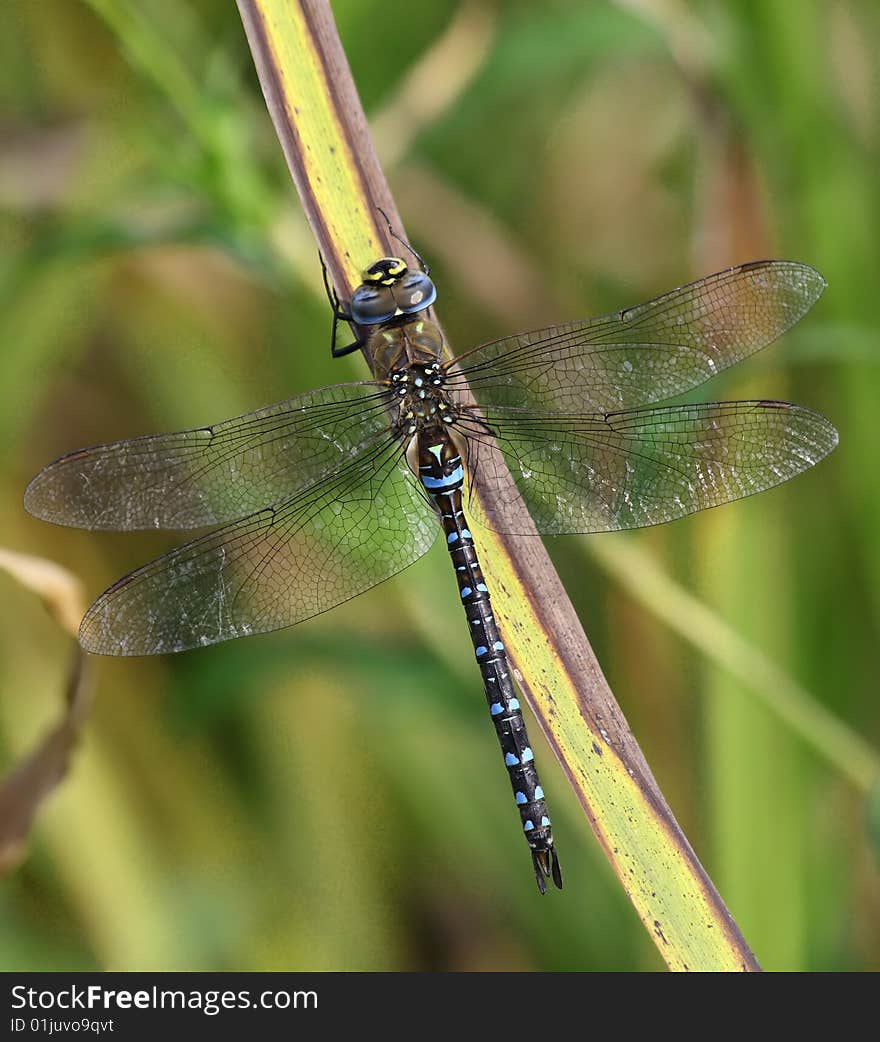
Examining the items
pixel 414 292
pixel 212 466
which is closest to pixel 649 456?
pixel 414 292

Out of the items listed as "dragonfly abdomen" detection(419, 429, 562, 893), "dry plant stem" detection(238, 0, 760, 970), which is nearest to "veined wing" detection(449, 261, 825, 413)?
"dragonfly abdomen" detection(419, 429, 562, 893)

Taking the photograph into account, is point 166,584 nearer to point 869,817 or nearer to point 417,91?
point 869,817

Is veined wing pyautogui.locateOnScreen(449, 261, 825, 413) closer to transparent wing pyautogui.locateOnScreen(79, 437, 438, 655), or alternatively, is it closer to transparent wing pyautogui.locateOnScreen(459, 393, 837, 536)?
transparent wing pyautogui.locateOnScreen(459, 393, 837, 536)

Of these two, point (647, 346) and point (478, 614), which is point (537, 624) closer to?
point (478, 614)

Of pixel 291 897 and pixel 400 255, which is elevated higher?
pixel 400 255

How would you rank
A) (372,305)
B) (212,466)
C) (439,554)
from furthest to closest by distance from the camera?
1. (439,554)
2. (212,466)
3. (372,305)

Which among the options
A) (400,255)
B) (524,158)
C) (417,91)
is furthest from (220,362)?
(400,255)

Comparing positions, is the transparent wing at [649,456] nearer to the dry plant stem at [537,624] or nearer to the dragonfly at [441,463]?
the dragonfly at [441,463]
